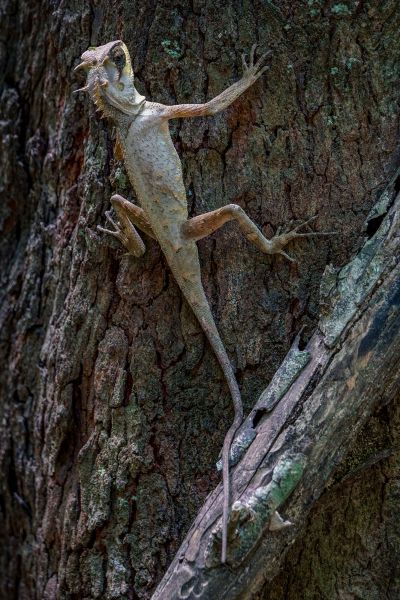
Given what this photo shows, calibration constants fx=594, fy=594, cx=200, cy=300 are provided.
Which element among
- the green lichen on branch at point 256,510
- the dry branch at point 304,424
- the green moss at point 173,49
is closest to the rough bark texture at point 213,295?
the green moss at point 173,49

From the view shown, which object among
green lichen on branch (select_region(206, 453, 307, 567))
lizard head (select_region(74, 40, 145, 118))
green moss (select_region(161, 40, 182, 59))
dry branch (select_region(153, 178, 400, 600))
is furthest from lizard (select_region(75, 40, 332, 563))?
green lichen on branch (select_region(206, 453, 307, 567))

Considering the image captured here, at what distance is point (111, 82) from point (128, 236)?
721 millimetres

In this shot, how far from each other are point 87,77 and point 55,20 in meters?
0.59

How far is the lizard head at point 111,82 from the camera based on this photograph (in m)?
2.73

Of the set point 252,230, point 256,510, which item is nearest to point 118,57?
point 252,230

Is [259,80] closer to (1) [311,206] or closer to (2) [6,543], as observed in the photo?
(1) [311,206]

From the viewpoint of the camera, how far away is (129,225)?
2.77 m

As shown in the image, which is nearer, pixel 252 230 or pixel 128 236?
pixel 252 230

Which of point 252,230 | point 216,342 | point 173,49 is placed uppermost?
point 173,49

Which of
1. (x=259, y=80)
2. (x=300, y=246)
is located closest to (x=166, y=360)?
(x=300, y=246)

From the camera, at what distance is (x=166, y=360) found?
269 cm

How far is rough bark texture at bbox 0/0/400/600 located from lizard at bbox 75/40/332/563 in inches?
2.8

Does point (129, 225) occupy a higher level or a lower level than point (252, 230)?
higher

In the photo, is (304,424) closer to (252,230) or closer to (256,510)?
(256,510)
